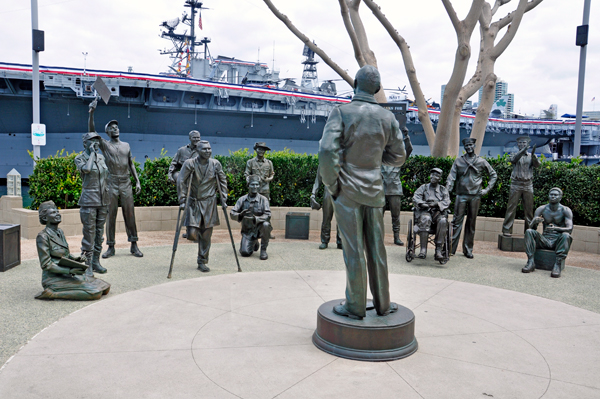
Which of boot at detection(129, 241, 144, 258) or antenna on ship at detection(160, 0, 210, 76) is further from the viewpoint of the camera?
antenna on ship at detection(160, 0, 210, 76)

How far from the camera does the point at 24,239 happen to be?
999 centimetres

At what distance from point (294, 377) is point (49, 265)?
3.69 m

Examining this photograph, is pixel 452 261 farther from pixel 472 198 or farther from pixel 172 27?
pixel 172 27

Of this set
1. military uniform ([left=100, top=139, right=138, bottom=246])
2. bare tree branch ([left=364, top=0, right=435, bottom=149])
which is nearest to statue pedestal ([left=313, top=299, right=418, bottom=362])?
military uniform ([left=100, top=139, right=138, bottom=246])

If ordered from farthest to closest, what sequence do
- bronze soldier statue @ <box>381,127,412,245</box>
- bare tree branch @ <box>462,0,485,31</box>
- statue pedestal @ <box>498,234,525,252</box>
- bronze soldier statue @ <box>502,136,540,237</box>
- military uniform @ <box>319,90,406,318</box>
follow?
bare tree branch @ <box>462,0,485,31</box> < bronze soldier statue @ <box>381,127,412,245</box> < statue pedestal @ <box>498,234,525,252</box> < bronze soldier statue @ <box>502,136,540,237</box> < military uniform @ <box>319,90,406,318</box>

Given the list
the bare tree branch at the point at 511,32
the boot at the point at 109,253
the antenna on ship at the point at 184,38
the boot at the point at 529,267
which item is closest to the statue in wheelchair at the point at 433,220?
the boot at the point at 529,267

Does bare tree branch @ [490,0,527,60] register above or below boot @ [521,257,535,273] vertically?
above

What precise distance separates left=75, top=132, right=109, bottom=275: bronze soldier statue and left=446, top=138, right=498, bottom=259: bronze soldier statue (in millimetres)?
6267

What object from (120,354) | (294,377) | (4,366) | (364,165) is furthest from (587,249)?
(4,366)

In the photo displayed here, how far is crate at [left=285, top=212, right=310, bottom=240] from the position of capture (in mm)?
10713

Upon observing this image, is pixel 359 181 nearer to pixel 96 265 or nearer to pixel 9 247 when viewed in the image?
pixel 96 265

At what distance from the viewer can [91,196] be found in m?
6.72

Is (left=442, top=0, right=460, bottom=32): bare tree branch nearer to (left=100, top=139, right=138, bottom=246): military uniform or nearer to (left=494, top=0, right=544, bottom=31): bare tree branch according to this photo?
(left=494, top=0, right=544, bottom=31): bare tree branch

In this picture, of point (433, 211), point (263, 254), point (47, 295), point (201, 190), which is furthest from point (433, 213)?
point (47, 295)
